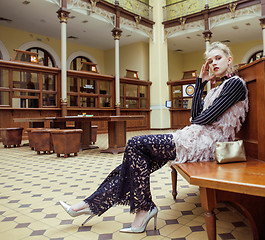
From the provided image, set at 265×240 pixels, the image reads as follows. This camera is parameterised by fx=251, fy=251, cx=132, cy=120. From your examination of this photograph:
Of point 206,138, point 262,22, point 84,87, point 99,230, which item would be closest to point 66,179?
point 99,230

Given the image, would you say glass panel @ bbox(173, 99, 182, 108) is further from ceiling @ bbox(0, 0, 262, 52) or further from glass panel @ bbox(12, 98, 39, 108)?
glass panel @ bbox(12, 98, 39, 108)

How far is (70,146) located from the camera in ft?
18.7

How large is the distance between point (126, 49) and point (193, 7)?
4734mm

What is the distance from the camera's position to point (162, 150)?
6.17 ft

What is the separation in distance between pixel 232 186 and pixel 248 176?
18 centimetres

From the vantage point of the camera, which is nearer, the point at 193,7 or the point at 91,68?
Answer: the point at 91,68

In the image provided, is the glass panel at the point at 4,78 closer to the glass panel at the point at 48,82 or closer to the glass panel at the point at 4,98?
the glass panel at the point at 4,98

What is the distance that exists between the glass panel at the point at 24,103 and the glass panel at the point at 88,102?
2366 mm

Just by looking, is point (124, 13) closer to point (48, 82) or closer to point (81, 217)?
point (48, 82)

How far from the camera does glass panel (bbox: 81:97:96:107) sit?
12.1m

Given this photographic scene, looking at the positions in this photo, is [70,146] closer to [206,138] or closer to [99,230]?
[99,230]

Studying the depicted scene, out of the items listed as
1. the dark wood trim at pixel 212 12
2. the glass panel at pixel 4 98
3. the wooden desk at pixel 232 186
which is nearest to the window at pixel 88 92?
the glass panel at pixel 4 98

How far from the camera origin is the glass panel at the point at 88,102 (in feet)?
39.8

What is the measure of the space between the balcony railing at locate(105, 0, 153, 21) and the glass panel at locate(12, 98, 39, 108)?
6195 millimetres
